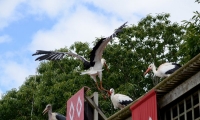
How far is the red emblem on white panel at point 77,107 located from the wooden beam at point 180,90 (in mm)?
3592

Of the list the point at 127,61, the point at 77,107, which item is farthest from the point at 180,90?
the point at 127,61

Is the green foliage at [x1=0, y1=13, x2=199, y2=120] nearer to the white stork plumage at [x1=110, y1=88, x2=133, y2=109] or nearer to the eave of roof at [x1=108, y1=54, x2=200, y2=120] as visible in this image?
the white stork plumage at [x1=110, y1=88, x2=133, y2=109]

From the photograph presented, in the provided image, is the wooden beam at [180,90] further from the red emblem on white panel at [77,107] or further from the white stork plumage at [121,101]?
the white stork plumage at [121,101]

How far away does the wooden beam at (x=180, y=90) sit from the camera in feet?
33.4

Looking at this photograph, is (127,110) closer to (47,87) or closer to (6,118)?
(47,87)

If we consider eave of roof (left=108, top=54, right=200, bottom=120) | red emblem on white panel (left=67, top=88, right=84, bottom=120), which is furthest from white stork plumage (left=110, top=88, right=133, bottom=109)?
eave of roof (left=108, top=54, right=200, bottom=120)

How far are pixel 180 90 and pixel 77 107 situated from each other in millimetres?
4796

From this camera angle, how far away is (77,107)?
1494 cm

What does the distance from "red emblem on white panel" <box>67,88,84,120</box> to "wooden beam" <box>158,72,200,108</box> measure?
11.8ft

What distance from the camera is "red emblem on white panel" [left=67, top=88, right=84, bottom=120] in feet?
47.8

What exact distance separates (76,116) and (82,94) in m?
0.62

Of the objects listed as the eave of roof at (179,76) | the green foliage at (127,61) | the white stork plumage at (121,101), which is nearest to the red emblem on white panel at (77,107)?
the white stork plumage at (121,101)

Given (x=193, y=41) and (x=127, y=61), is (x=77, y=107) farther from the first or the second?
(x=127, y=61)

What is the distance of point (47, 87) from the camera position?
3062cm
